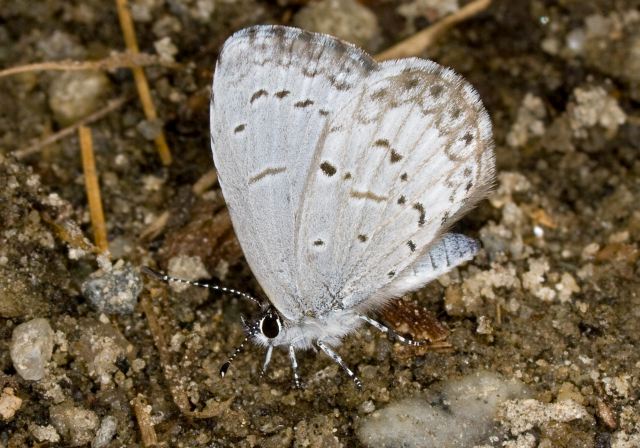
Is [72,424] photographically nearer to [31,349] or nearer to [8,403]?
[8,403]

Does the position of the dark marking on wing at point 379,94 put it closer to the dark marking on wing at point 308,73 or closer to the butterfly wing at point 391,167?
the butterfly wing at point 391,167

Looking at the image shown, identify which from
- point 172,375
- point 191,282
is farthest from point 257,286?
point 172,375

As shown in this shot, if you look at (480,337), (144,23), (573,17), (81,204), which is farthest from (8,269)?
(573,17)

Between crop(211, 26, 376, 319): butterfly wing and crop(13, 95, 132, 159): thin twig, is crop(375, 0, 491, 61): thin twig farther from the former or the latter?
crop(13, 95, 132, 159): thin twig

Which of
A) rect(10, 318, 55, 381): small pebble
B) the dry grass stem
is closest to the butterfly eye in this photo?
the dry grass stem

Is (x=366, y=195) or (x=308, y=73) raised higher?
(x=308, y=73)

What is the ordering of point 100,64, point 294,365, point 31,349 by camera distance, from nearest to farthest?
point 31,349
point 294,365
point 100,64
